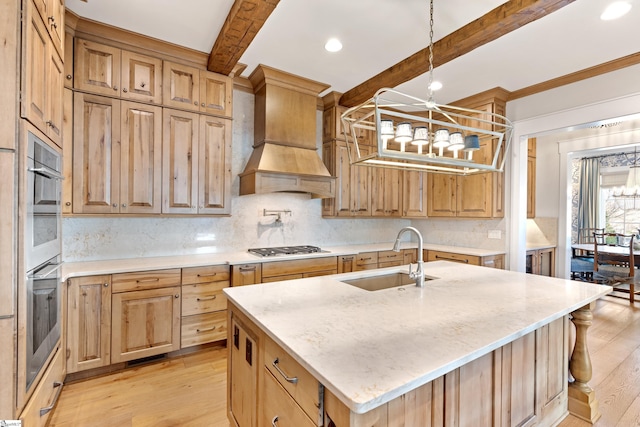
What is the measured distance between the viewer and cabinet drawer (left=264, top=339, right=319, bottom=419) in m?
1.02

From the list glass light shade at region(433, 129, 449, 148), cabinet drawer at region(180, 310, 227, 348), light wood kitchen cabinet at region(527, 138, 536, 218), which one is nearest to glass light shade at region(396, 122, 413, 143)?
glass light shade at region(433, 129, 449, 148)

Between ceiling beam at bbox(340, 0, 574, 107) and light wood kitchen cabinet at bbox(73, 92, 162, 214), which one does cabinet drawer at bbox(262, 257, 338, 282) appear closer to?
light wood kitchen cabinet at bbox(73, 92, 162, 214)

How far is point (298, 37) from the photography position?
2662 mm

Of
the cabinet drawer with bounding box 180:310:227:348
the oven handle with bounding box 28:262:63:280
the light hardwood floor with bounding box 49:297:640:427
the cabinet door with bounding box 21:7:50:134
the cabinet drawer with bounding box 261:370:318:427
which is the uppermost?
the cabinet door with bounding box 21:7:50:134

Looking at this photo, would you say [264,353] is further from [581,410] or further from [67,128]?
[67,128]

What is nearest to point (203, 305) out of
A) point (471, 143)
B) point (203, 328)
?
point (203, 328)

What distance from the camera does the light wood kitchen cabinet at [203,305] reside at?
9.11ft

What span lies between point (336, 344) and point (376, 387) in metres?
0.28

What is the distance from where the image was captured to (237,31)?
2.40 metres

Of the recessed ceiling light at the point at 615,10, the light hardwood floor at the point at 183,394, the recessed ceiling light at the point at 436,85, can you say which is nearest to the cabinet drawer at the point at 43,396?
the light hardwood floor at the point at 183,394

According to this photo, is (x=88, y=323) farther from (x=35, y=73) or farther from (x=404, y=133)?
(x=404, y=133)

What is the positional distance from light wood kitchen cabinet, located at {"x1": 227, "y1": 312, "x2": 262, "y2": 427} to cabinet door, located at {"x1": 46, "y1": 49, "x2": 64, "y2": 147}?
1414mm

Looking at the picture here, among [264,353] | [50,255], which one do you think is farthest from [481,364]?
[50,255]

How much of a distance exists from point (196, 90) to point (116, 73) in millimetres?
651
